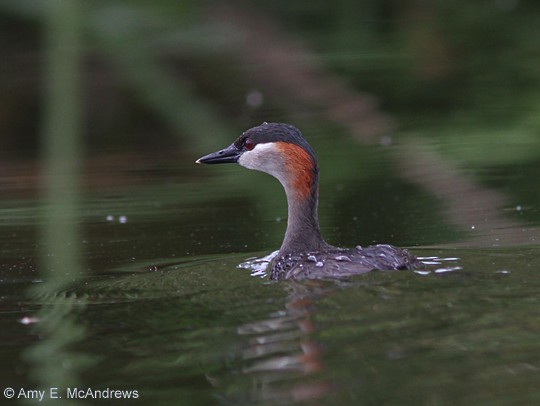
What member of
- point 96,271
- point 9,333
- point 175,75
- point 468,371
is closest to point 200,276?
point 96,271

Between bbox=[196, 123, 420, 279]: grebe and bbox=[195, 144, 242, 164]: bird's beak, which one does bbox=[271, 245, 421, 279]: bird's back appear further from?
bbox=[195, 144, 242, 164]: bird's beak

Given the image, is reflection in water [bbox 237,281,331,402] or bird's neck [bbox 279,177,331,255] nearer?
reflection in water [bbox 237,281,331,402]

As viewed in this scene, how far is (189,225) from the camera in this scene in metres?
7.71

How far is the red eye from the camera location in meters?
7.07

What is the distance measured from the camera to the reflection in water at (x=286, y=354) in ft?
13.8

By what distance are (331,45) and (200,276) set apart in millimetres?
4213

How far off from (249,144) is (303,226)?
0.64m

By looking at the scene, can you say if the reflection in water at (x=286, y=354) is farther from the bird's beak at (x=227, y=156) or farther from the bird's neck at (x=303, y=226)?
the bird's beak at (x=227, y=156)

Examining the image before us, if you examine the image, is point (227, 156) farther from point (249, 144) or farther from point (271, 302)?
point (271, 302)

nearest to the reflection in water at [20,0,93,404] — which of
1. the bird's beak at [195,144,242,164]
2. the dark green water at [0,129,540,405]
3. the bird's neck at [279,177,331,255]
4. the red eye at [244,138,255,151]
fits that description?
the dark green water at [0,129,540,405]

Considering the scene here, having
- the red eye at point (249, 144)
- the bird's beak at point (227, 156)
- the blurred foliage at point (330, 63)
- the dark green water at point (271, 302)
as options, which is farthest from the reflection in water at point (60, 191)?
the blurred foliage at point (330, 63)

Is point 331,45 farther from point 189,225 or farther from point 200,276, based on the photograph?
point 200,276

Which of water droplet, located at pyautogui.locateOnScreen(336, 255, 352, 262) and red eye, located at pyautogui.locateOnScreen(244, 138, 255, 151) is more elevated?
red eye, located at pyautogui.locateOnScreen(244, 138, 255, 151)

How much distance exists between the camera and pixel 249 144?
7090 mm
